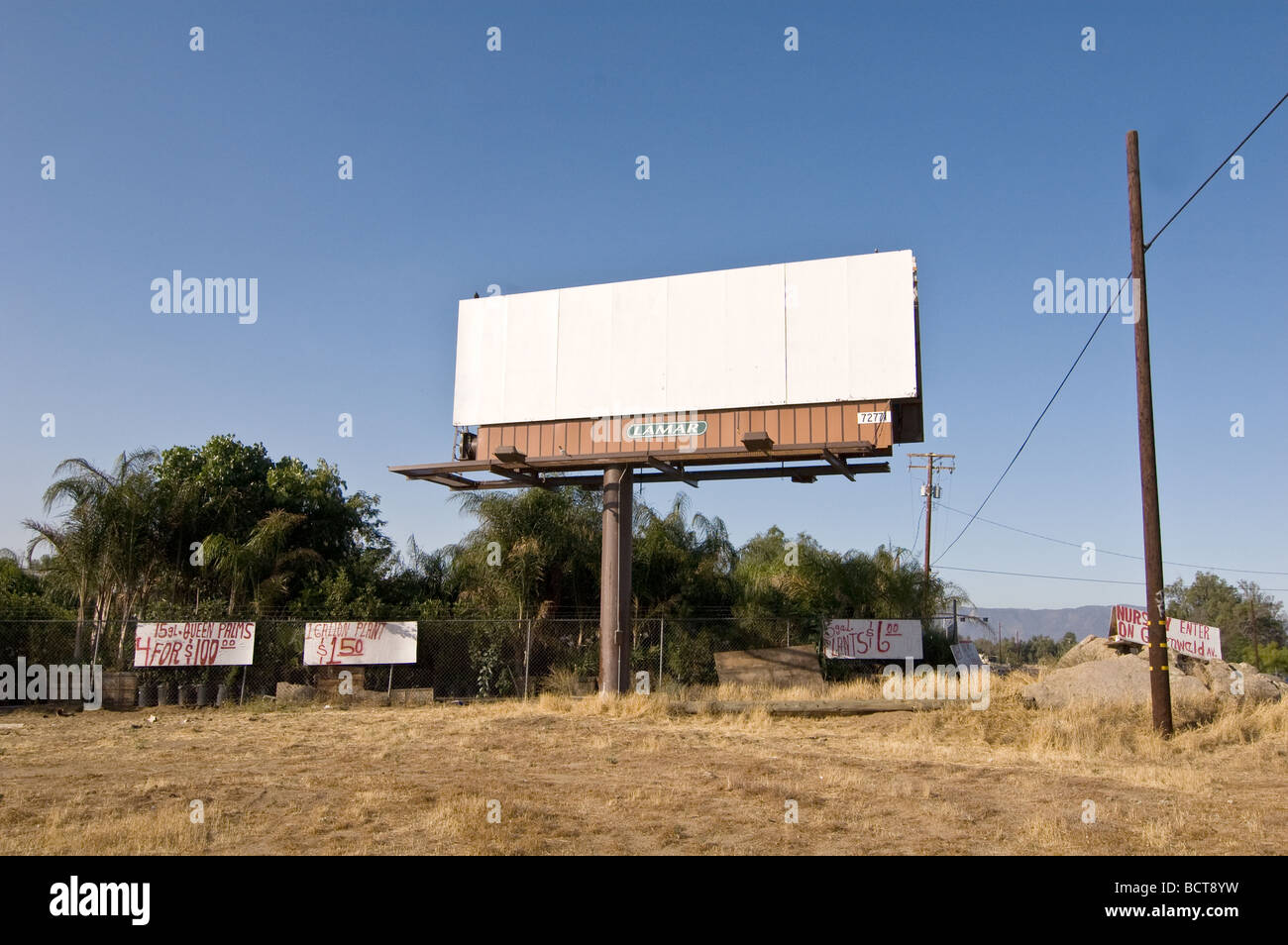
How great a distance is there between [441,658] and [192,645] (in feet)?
18.8

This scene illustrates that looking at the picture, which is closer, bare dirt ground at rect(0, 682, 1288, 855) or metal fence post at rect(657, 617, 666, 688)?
bare dirt ground at rect(0, 682, 1288, 855)

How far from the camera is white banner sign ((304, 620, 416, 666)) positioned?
2217 cm

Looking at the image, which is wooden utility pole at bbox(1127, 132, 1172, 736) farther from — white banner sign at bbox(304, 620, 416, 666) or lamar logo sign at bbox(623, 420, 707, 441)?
white banner sign at bbox(304, 620, 416, 666)

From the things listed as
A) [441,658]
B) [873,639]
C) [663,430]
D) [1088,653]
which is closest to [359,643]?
[441,658]

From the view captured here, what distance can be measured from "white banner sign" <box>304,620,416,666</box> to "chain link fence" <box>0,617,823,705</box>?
367 millimetres

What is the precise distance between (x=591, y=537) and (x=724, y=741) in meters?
11.9

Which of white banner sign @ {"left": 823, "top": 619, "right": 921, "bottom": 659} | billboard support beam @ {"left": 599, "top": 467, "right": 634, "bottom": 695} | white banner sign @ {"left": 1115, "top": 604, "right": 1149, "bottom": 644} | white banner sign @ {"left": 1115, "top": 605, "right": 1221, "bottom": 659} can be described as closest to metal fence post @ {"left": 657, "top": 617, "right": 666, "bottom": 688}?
billboard support beam @ {"left": 599, "top": 467, "right": 634, "bottom": 695}

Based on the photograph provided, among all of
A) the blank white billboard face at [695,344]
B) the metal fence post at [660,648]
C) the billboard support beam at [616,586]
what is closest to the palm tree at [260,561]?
the blank white billboard face at [695,344]

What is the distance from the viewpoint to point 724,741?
15586mm

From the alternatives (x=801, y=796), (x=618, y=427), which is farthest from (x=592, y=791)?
(x=618, y=427)

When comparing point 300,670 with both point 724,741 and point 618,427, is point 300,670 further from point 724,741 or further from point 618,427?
point 724,741

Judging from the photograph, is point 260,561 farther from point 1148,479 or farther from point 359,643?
point 1148,479

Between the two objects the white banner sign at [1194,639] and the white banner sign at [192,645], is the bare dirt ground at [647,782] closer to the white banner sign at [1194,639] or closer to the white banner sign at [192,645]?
the white banner sign at [192,645]

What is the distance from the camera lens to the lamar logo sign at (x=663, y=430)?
826 inches
